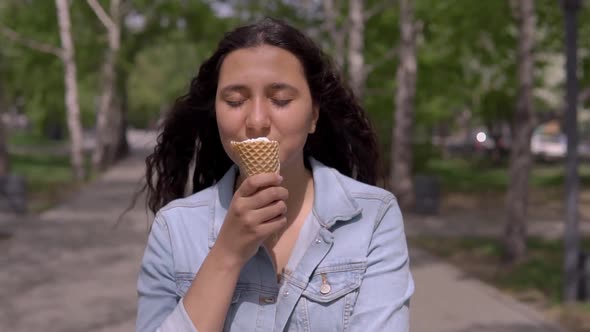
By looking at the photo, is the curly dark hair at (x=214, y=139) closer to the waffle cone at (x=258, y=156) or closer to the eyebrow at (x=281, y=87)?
the eyebrow at (x=281, y=87)

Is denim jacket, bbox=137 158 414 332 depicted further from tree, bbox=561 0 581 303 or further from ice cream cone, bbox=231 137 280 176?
tree, bbox=561 0 581 303

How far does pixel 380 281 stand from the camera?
6.60ft

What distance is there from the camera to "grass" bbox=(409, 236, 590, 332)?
8.12 meters

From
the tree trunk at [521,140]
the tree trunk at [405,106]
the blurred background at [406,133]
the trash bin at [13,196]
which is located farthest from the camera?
the tree trunk at [405,106]

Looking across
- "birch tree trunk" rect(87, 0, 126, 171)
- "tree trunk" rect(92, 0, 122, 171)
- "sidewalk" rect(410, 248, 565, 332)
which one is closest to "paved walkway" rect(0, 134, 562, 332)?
"sidewalk" rect(410, 248, 565, 332)

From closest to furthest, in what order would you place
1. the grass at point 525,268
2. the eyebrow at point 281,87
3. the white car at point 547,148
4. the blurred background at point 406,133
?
the eyebrow at point 281,87, the grass at point 525,268, the blurred background at point 406,133, the white car at point 547,148

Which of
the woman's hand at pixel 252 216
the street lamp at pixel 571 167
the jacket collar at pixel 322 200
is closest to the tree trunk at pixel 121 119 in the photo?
the street lamp at pixel 571 167

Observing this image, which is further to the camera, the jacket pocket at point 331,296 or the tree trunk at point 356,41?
the tree trunk at point 356,41

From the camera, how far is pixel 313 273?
6.71ft

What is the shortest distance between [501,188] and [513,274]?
1425 centimetres

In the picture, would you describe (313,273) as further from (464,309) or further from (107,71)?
(107,71)

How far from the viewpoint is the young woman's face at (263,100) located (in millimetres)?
1993

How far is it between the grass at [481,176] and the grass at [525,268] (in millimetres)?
10817

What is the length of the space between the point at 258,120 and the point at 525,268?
29.1ft
